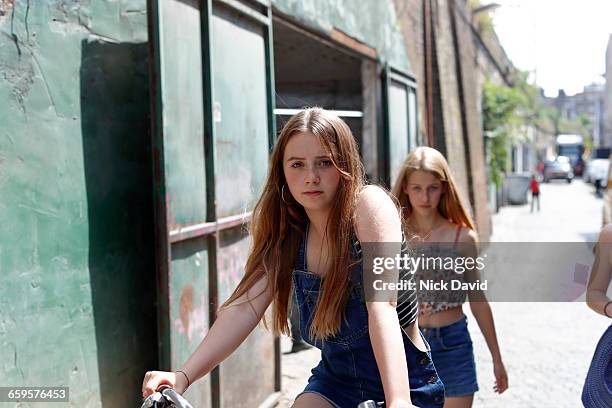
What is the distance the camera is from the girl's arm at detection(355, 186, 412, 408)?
74.3 inches

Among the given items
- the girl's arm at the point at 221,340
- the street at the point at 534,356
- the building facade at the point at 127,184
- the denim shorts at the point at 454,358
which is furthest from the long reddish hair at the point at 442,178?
the street at the point at 534,356

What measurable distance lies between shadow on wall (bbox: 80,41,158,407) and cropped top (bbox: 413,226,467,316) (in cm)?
136

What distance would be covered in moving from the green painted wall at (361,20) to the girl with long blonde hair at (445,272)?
221cm

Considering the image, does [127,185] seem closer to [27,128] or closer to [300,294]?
[27,128]

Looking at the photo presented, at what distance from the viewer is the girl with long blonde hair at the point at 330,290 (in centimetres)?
207

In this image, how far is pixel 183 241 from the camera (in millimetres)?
3738

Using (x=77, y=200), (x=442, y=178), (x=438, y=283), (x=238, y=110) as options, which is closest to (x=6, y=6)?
(x=77, y=200)

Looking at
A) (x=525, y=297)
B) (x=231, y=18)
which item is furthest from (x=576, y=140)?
(x=231, y=18)

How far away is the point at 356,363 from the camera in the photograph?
6.96 ft

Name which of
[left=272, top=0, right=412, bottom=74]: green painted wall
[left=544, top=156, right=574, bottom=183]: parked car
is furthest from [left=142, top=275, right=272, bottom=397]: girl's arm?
[left=544, top=156, right=574, bottom=183]: parked car

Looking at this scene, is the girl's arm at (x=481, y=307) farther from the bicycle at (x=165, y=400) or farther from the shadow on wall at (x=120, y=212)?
the bicycle at (x=165, y=400)

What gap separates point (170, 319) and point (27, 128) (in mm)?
1129

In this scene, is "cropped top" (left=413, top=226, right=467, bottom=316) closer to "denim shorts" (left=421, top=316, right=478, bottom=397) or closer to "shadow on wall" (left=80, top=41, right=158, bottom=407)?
"denim shorts" (left=421, top=316, right=478, bottom=397)

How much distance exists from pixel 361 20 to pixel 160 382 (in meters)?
6.10
